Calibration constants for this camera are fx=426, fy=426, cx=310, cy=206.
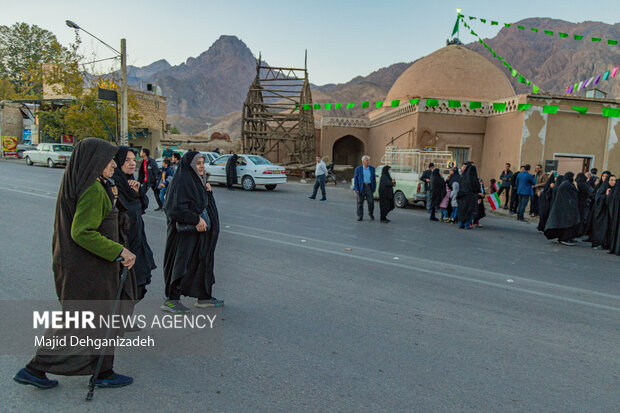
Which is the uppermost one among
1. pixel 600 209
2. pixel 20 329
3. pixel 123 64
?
pixel 123 64

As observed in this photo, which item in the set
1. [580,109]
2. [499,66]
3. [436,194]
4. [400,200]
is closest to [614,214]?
[436,194]

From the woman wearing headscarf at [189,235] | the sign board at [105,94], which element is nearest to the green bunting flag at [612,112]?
the woman wearing headscarf at [189,235]

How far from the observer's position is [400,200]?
14.2 m

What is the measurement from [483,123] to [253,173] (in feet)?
36.6

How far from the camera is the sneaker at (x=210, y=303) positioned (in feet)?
14.0

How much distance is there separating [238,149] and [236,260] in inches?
1006

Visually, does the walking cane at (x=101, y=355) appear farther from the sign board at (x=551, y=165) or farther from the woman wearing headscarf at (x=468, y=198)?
the sign board at (x=551, y=165)

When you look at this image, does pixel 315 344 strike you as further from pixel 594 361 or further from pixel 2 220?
pixel 2 220

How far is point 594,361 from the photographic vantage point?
3.45 m

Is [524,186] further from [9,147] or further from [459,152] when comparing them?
[9,147]

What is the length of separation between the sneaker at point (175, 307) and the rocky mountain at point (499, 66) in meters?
64.0

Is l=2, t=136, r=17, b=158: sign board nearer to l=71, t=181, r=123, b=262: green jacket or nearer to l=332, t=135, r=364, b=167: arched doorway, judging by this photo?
l=332, t=135, r=364, b=167: arched doorway

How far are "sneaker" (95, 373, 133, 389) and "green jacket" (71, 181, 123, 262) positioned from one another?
829 millimetres

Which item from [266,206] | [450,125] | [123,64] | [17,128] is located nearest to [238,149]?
[123,64]
